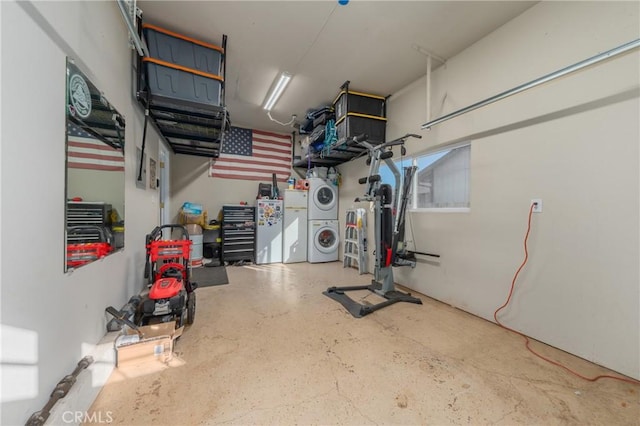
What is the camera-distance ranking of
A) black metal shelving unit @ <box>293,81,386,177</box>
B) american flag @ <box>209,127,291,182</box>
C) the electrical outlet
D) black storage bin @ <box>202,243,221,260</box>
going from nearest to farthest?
1. the electrical outlet
2. black metal shelving unit @ <box>293,81,386,177</box>
3. black storage bin @ <box>202,243,221,260</box>
4. american flag @ <box>209,127,291,182</box>

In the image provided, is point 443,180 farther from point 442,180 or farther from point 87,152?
point 87,152

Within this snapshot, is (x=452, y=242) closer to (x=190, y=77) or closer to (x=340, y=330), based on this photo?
(x=340, y=330)

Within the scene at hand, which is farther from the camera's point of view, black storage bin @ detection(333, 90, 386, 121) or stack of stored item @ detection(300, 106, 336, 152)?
stack of stored item @ detection(300, 106, 336, 152)

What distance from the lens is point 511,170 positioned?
7.45 feet

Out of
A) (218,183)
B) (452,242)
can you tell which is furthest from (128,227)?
(452,242)

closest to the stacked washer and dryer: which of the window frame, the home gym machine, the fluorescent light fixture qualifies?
the fluorescent light fixture

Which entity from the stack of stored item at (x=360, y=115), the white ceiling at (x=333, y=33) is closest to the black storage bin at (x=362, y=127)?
the stack of stored item at (x=360, y=115)

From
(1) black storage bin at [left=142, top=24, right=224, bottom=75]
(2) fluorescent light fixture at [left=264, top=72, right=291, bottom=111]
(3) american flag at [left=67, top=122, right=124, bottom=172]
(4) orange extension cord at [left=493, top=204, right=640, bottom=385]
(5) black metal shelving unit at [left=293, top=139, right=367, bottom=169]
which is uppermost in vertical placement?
(2) fluorescent light fixture at [left=264, top=72, right=291, bottom=111]

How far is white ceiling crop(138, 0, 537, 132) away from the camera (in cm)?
215

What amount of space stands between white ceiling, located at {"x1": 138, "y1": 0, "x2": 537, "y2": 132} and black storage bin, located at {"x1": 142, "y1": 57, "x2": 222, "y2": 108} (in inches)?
18.4

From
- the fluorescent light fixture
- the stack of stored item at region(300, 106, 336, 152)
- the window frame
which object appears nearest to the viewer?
the window frame

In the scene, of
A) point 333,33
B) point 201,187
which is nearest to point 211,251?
point 201,187

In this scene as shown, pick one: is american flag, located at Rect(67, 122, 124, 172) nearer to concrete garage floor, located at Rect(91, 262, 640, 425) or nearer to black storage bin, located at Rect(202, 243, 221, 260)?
concrete garage floor, located at Rect(91, 262, 640, 425)

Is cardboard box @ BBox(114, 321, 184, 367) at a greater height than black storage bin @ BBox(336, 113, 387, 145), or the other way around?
black storage bin @ BBox(336, 113, 387, 145)
